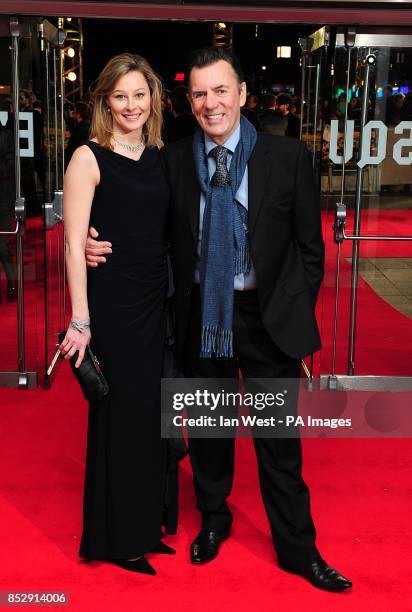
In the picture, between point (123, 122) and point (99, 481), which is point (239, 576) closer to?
point (99, 481)

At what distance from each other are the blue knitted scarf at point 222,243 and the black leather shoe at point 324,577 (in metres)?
0.77

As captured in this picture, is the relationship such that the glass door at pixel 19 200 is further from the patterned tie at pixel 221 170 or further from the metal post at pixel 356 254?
the patterned tie at pixel 221 170

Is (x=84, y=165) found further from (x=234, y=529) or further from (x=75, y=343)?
(x=234, y=529)

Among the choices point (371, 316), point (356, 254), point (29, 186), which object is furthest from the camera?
point (371, 316)

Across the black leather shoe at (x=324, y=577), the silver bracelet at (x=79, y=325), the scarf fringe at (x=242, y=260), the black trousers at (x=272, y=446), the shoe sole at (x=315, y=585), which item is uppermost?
the scarf fringe at (x=242, y=260)

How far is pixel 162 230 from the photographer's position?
2.74 meters

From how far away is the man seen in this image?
8.64ft

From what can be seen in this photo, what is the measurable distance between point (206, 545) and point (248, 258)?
3.36 ft

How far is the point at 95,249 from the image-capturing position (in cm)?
265

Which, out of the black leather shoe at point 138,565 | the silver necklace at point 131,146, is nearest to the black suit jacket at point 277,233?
the silver necklace at point 131,146

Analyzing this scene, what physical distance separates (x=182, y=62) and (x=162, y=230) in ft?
70.3

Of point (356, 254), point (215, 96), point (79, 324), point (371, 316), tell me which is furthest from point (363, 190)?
point (79, 324)

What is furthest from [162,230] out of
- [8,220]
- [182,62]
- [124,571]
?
[182,62]

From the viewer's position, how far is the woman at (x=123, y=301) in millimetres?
2617
